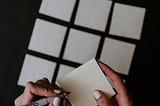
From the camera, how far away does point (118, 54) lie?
89cm

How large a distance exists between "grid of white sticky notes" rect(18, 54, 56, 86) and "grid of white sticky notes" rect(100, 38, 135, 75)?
0.14 metres

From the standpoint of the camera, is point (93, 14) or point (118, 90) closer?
point (118, 90)

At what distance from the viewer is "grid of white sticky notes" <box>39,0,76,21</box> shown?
2.98 feet

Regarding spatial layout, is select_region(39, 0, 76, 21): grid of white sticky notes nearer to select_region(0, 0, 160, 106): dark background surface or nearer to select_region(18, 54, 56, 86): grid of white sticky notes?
select_region(0, 0, 160, 106): dark background surface

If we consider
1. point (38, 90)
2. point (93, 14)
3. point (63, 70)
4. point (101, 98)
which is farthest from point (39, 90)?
point (93, 14)

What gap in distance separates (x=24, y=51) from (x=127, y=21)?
0.29 metres

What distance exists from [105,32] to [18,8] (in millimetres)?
243

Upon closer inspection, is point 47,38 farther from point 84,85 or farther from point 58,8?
point 84,85

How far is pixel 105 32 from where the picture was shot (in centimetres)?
91

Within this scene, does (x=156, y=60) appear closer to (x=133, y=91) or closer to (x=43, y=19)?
(x=133, y=91)

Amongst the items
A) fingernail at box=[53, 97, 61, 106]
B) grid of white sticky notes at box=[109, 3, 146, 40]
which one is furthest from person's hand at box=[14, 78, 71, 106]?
grid of white sticky notes at box=[109, 3, 146, 40]

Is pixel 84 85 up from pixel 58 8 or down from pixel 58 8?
down

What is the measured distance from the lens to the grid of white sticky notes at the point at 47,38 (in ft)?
2.88

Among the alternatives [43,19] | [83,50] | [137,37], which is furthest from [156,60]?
[43,19]
